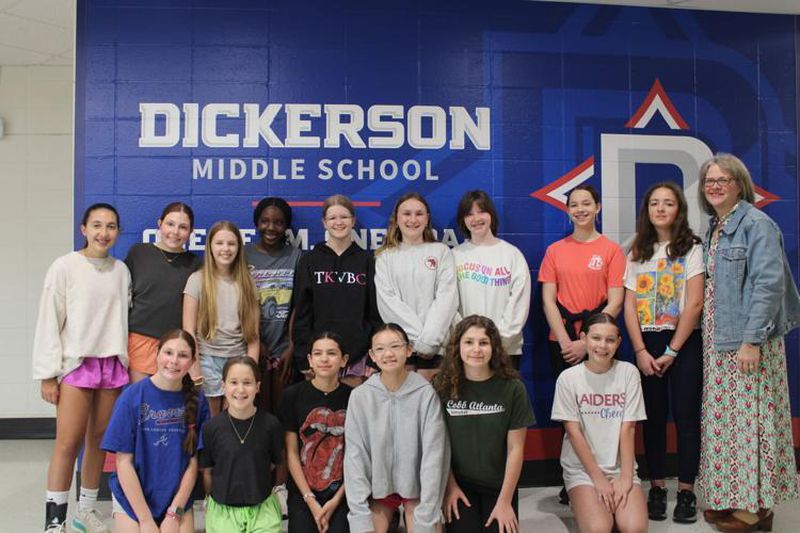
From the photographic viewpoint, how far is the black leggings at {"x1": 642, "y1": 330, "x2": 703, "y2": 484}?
3.06m

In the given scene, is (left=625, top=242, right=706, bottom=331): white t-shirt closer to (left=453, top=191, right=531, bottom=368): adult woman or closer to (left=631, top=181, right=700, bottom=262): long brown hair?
(left=631, top=181, right=700, bottom=262): long brown hair

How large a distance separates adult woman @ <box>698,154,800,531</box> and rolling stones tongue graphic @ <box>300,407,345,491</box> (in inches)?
67.0

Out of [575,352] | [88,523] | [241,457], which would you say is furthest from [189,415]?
[575,352]

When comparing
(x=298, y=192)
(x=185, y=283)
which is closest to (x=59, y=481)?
(x=185, y=283)

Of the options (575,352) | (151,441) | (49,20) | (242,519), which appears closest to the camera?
(242,519)

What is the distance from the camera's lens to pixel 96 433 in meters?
3.00

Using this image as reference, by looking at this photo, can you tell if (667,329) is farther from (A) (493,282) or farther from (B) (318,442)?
(B) (318,442)

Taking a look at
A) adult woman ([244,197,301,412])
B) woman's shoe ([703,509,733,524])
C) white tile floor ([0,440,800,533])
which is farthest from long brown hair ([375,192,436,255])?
woman's shoe ([703,509,733,524])

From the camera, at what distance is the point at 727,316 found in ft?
9.47

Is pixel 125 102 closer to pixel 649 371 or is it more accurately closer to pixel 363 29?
pixel 363 29

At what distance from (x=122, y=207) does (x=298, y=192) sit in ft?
3.20

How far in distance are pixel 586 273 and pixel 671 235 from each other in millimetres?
449

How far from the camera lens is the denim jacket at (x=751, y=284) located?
2789 mm

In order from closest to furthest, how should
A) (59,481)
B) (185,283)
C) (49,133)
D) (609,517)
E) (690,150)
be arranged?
1. (609,517)
2. (59,481)
3. (185,283)
4. (690,150)
5. (49,133)
